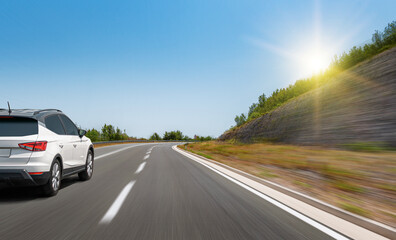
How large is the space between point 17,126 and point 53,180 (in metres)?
1.25

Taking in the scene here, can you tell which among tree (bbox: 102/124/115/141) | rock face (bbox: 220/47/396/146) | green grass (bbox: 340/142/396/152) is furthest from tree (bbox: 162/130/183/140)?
green grass (bbox: 340/142/396/152)

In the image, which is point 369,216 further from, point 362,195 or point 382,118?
point 382,118

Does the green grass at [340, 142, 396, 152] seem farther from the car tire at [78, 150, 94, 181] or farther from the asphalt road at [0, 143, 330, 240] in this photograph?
the car tire at [78, 150, 94, 181]

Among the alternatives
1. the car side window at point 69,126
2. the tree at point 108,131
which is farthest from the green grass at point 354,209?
the tree at point 108,131

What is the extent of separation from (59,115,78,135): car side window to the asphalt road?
1.42m

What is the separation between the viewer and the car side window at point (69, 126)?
6898mm

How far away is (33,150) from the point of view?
501 cm

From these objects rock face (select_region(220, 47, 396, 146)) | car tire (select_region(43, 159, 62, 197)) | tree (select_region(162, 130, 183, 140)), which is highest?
tree (select_region(162, 130, 183, 140))

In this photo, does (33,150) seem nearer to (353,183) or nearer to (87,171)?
(87,171)

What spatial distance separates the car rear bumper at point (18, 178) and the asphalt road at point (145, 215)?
0.39m

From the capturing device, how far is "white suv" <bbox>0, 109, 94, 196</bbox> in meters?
4.83

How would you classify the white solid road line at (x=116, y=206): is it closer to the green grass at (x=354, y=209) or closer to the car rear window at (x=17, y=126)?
the car rear window at (x=17, y=126)

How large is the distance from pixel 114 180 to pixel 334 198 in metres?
5.54

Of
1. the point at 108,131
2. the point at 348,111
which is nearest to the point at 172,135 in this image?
the point at 108,131
